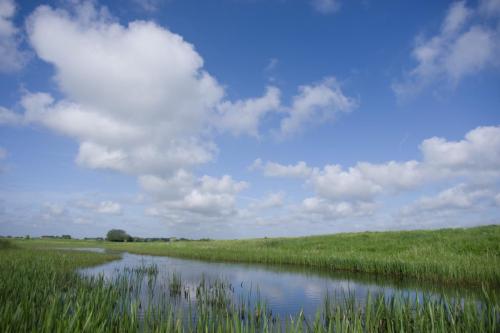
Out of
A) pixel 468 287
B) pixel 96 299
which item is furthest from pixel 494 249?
pixel 96 299

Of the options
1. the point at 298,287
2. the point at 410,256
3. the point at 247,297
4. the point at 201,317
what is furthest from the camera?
the point at 410,256

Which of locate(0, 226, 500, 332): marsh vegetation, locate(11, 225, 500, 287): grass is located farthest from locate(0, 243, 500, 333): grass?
locate(11, 225, 500, 287): grass

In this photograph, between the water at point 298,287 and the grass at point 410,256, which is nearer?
the water at point 298,287

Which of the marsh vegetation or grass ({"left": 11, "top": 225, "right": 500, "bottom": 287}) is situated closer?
the marsh vegetation

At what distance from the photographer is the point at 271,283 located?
2214 centimetres

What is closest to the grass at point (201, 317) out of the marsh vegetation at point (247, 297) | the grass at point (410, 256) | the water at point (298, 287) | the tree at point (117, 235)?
the marsh vegetation at point (247, 297)

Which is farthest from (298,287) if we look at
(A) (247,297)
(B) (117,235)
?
(B) (117,235)

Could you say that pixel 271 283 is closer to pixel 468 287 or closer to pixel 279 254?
Answer: pixel 468 287

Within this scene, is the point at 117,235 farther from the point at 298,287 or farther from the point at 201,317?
the point at 201,317

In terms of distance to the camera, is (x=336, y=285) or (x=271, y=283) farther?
(x=271, y=283)

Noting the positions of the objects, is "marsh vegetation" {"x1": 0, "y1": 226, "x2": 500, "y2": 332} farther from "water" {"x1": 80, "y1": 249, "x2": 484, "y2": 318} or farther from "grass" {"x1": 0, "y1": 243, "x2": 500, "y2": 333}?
"water" {"x1": 80, "y1": 249, "x2": 484, "y2": 318}

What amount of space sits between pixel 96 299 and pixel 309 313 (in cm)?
850

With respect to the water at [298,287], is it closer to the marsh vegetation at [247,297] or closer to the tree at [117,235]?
the marsh vegetation at [247,297]

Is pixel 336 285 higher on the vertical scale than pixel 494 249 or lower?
lower
